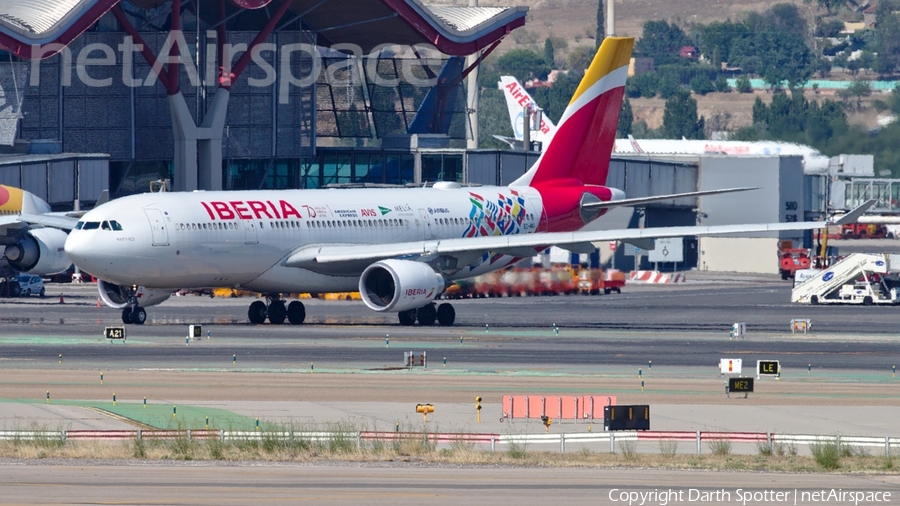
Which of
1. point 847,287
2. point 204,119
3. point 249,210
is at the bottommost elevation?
point 847,287

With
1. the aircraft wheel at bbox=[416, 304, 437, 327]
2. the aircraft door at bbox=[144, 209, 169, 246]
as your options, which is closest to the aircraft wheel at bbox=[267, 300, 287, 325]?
the aircraft wheel at bbox=[416, 304, 437, 327]

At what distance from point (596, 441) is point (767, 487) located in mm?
5668

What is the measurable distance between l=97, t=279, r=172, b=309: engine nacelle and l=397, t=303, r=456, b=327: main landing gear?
7.76 m

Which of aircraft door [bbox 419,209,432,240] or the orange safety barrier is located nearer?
the orange safety barrier

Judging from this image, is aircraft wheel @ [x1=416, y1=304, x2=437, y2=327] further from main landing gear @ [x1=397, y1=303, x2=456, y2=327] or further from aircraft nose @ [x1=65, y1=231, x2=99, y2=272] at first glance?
aircraft nose @ [x1=65, y1=231, x2=99, y2=272]

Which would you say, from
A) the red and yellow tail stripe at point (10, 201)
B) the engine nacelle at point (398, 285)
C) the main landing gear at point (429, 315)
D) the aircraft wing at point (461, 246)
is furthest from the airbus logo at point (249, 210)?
the red and yellow tail stripe at point (10, 201)

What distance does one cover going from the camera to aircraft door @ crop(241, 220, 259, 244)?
47656 millimetres

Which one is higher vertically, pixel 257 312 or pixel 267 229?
pixel 267 229

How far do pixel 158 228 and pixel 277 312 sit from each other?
269 inches

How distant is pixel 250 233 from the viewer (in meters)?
47.8

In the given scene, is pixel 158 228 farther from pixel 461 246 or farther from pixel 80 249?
pixel 461 246

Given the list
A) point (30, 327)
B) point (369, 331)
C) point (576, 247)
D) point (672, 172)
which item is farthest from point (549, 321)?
point (672, 172)

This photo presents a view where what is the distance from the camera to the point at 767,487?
21141mm

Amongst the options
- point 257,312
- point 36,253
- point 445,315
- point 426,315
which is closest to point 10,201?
point 36,253
